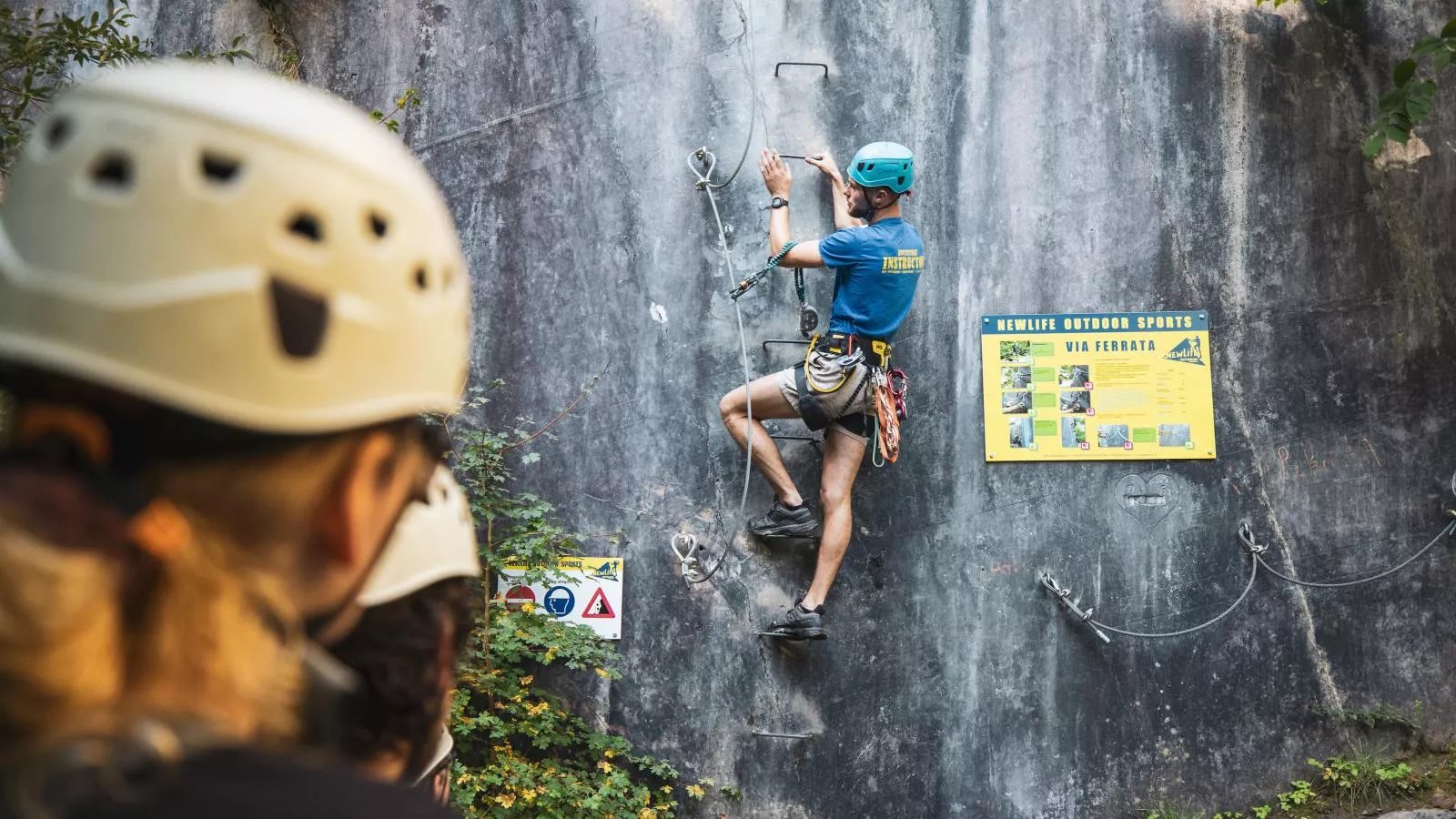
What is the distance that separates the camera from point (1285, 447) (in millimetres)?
5410

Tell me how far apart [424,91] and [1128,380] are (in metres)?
3.87

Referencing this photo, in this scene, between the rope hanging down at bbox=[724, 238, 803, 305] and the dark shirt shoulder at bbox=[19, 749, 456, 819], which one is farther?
the rope hanging down at bbox=[724, 238, 803, 305]

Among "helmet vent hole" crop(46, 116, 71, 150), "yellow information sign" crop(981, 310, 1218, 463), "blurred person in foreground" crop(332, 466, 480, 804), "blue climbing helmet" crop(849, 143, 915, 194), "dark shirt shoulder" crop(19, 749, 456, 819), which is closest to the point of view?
"dark shirt shoulder" crop(19, 749, 456, 819)

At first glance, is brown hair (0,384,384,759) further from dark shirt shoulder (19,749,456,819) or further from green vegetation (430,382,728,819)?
green vegetation (430,382,728,819)

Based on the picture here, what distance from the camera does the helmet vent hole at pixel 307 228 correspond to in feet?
3.90

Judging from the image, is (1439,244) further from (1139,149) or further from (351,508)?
(351,508)

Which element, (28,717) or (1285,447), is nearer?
(28,717)

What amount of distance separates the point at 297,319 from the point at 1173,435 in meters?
4.98

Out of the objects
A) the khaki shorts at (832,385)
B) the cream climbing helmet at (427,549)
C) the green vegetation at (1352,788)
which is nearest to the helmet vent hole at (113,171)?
the cream climbing helmet at (427,549)


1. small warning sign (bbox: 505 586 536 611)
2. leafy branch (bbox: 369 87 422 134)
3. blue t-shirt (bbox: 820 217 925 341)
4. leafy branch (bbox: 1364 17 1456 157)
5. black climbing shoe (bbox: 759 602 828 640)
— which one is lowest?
black climbing shoe (bbox: 759 602 828 640)

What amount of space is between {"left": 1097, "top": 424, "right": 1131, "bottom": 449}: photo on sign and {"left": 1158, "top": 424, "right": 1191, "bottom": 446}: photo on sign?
0.15m

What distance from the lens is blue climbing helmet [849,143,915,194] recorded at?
205 inches

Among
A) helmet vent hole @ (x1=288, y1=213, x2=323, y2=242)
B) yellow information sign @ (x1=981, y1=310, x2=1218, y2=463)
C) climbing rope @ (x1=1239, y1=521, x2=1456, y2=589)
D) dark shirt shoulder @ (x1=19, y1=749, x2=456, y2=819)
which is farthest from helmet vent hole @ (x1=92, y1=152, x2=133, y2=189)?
climbing rope @ (x1=1239, y1=521, x2=1456, y2=589)

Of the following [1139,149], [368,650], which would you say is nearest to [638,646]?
[1139,149]
